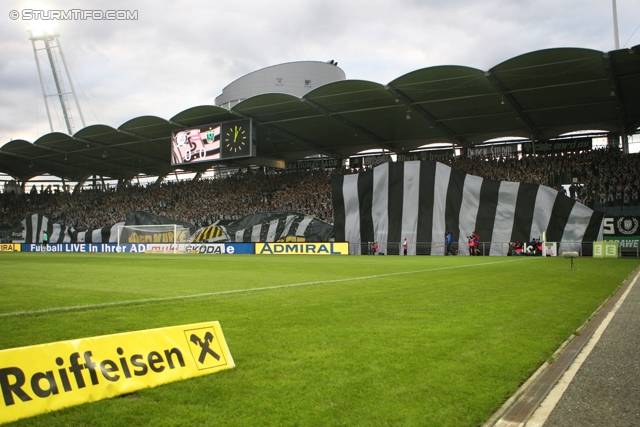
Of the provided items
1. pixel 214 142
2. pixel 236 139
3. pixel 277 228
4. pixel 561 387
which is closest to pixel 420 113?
pixel 277 228

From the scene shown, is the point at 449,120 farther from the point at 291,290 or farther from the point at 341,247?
the point at 291,290

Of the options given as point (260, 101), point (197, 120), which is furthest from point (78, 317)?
point (197, 120)

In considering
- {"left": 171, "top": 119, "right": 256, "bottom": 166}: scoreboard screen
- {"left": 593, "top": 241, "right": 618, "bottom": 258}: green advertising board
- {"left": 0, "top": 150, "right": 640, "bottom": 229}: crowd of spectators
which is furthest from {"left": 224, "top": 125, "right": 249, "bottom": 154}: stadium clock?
{"left": 593, "top": 241, "right": 618, "bottom": 258}: green advertising board

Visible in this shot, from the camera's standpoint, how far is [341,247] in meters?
35.4

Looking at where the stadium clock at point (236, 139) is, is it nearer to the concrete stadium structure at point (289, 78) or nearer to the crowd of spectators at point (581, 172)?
the crowd of spectators at point (581, 172)

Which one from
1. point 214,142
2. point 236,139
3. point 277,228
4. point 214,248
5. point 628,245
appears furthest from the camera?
point 214,142

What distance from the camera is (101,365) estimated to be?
13.1 feet

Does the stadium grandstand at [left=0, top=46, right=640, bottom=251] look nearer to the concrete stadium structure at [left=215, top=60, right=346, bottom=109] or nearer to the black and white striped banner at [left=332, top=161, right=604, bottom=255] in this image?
the concrete stadium structure at [left=215, top=60, right=346, bottom=109]

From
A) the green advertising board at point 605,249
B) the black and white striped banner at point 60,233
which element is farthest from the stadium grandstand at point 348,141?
the black and white striped banner at point 60,233

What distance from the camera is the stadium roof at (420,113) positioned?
3116cm

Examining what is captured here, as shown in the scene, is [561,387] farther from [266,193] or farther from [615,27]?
[266,193]

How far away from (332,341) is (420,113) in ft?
117

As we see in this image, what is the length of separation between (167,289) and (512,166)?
36553mm

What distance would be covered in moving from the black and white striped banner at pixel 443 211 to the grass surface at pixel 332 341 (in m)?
19.3
